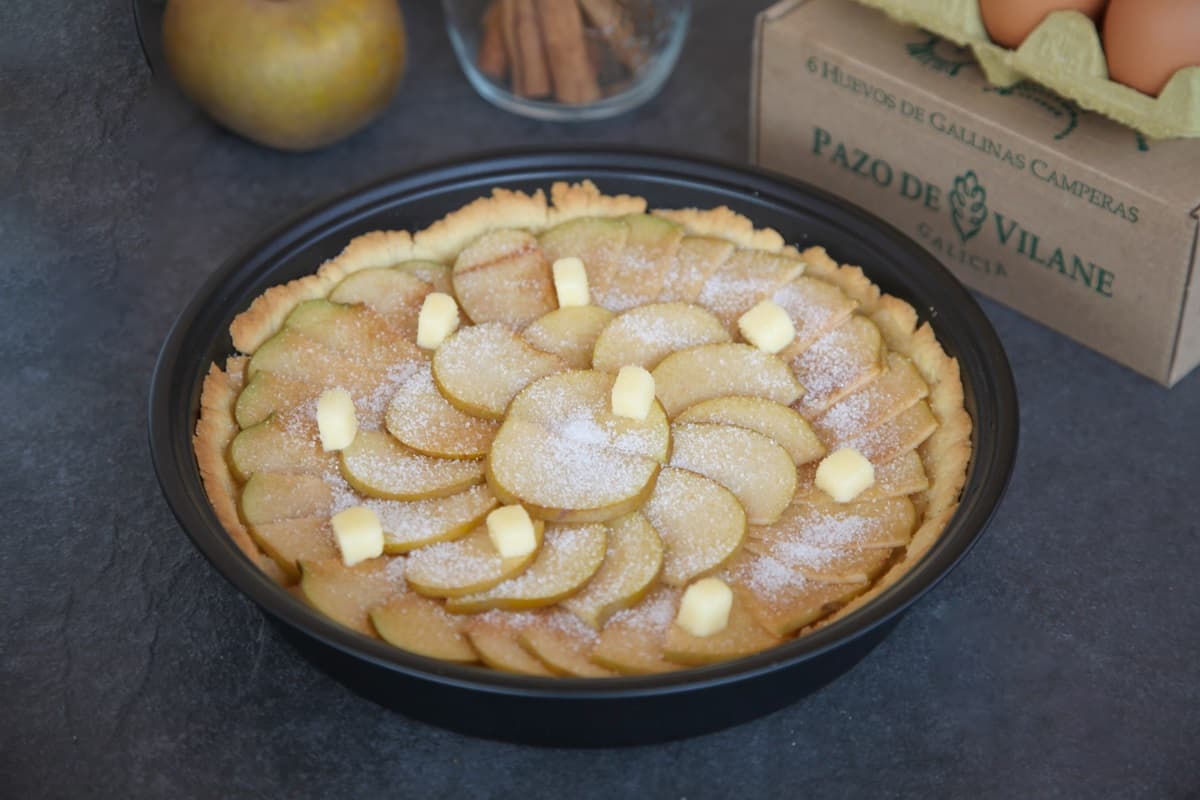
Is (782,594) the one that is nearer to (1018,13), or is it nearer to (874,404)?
(874,404)

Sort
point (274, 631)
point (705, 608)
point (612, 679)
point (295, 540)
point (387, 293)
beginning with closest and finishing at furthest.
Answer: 1. point (612, 679)
2. point (705, 608)
3. point (295, 540)
4. point (274, 631)
5. point (387, 293)

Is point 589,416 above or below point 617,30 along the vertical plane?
below

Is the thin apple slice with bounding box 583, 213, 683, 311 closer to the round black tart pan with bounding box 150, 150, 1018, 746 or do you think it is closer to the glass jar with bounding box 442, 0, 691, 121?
the round black tart pan with bounding box 150, 150, 1018, 746

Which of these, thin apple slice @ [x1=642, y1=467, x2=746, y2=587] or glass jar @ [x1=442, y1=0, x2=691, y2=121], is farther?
glass jar @ [x1=442, y1=0, x2=691, y2=121]

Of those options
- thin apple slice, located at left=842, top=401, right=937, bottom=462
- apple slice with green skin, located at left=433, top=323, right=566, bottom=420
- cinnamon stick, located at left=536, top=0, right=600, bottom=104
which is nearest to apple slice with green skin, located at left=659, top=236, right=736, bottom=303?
apple slice with green skin, located at left=433, top=323, right=566, bottom=420

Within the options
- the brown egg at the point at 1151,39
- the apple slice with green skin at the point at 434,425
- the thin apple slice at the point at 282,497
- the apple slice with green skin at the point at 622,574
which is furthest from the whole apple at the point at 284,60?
the brown egg at the point at 1151,39

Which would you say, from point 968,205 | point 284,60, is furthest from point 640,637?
point 284,60
